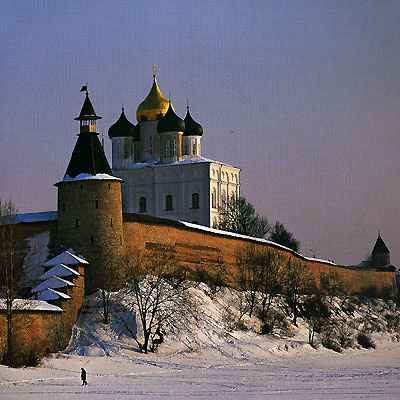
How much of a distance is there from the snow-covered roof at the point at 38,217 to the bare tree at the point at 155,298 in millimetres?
3110

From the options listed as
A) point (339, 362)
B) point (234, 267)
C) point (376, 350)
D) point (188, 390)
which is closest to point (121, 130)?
point (234, 267)

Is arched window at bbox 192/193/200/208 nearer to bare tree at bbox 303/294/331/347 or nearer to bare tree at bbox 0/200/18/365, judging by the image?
bare tree at bbox 303/294/331/347

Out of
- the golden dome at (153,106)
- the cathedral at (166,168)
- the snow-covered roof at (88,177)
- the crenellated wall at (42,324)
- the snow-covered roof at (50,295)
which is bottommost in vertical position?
the crenellated wall at (42,324)

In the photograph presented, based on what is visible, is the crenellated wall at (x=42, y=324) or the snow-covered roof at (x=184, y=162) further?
the snow-covered roof at (x=184, y=162)

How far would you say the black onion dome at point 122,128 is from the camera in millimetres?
62031

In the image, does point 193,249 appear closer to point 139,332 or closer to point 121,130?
point 139,332

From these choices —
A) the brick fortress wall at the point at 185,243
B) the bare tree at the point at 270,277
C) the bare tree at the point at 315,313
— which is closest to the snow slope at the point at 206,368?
the bare tree at the point at 315,313

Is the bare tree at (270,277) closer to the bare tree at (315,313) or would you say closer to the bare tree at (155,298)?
the bare tree at (315,313)

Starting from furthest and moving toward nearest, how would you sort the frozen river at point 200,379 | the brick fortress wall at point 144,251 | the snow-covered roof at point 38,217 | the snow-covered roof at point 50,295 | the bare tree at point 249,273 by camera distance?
the bare tree at point 249,273 → the snow-covered roof at point 38,217 → the snow-covered roof at point 50,295 → the brick fortress wall at point 144,251 → the frozen river at point 200,379

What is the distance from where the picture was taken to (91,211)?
35.5 m

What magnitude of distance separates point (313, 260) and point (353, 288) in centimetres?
582

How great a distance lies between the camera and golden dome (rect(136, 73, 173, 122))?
2432 inches

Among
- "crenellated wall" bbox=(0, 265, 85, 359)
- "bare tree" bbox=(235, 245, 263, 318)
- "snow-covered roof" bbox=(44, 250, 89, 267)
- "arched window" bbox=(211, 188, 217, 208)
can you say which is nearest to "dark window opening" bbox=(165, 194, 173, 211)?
"arched window" bbox=(211, 188, 217, 208)

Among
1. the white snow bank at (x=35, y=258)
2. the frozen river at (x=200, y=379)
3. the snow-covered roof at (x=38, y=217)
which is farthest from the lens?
the snow-covered roof at (x=38, y=217)
